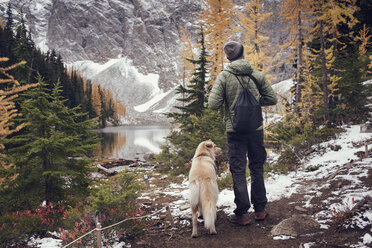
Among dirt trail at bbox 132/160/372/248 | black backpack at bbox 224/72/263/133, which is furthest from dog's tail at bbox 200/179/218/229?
black backpack at bbox 224/72/263/133

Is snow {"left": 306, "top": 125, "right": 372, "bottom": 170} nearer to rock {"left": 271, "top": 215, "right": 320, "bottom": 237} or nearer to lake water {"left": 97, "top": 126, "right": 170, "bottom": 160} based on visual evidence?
rock {"left": 271, "top": 215, "right": 320, "bottom": 237}

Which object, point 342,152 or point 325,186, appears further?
point 342,152

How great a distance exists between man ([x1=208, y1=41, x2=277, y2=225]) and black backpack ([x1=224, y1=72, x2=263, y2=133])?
8 cm

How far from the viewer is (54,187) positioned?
5043mm

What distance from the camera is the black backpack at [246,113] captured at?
10.3 feet

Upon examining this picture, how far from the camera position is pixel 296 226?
2898mm

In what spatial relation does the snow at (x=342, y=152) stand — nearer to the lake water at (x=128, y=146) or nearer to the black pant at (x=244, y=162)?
the black pant at (x=244, y=162)

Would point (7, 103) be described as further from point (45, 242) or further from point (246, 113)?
point (246, 113)

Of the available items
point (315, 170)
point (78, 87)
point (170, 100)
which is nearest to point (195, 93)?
point (315, 170)

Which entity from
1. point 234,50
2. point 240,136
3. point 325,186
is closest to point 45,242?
point 240,136

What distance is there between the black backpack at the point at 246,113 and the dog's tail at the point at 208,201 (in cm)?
94

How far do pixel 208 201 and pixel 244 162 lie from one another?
0.84m

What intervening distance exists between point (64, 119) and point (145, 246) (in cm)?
387

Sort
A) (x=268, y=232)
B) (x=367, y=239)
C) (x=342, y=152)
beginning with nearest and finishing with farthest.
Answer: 1. (x=367, y=239)
2. (x=268, y=232)
3. (x=342, y=152)
